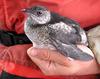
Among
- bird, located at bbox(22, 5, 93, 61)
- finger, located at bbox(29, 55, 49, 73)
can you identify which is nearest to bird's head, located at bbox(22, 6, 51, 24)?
bird, located at bbox(22, 5, 93, 61)

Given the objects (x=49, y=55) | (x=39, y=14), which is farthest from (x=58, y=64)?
(x=39, y=14)

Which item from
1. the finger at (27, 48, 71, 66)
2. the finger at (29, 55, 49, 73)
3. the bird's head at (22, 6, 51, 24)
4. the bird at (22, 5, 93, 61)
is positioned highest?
the bird's head at (22, 6, 51, 24)

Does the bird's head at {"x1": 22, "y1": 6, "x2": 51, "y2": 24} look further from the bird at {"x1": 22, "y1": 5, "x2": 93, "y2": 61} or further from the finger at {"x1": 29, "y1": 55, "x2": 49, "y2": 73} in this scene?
the finger at {"x1": 29, "y1": 55, "x2": 49, "y2": 73}

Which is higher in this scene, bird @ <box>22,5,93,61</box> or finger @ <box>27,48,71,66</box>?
bird @ <box>22,5,93,61</box>

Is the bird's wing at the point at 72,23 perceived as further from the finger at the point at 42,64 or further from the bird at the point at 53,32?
the finger at the point at 42,64

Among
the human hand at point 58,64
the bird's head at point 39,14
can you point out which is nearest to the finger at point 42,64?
the human hand at point 58,64

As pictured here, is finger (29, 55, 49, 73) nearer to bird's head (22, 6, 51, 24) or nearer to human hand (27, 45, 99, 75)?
human hand (27, 45, 99, 75)
